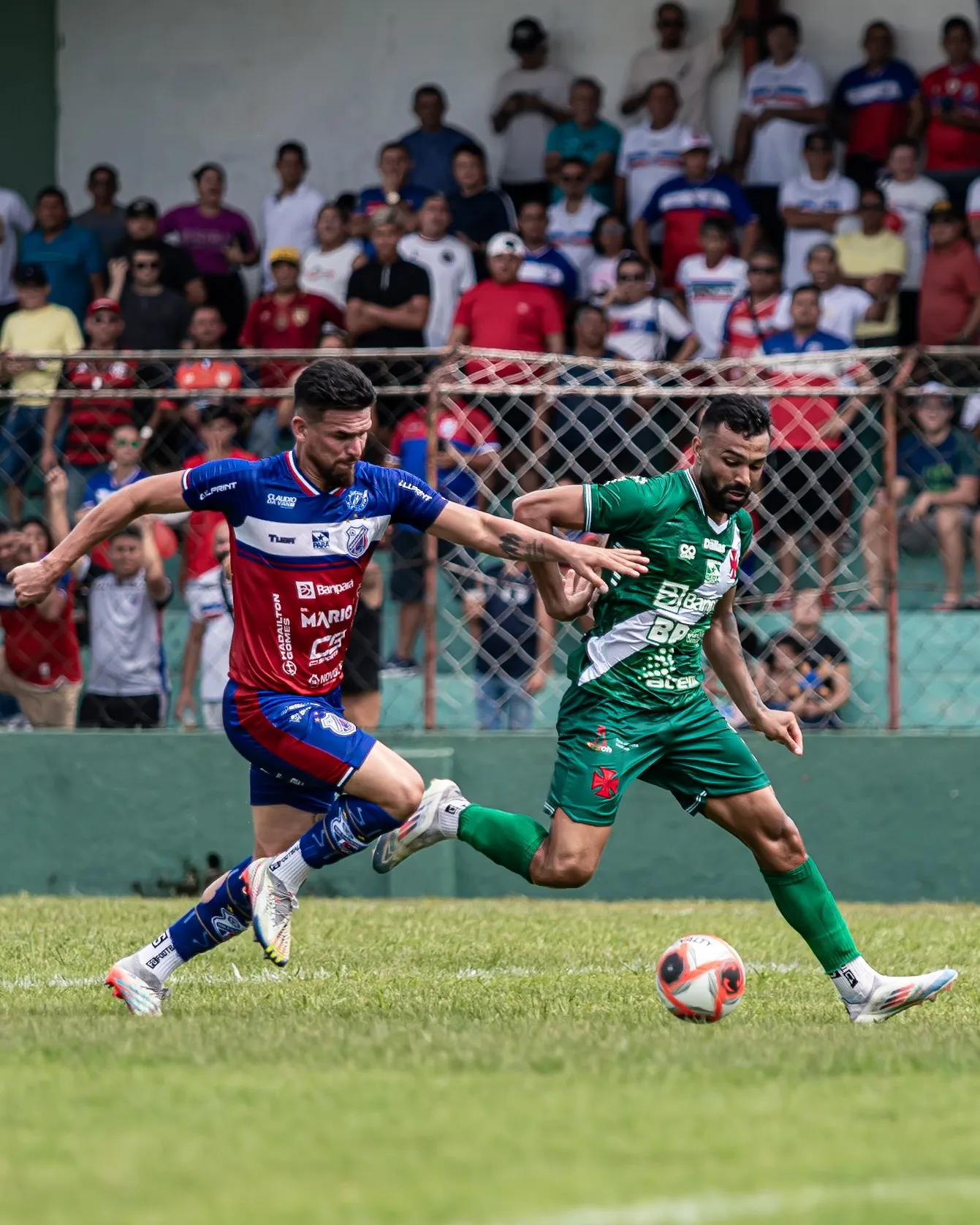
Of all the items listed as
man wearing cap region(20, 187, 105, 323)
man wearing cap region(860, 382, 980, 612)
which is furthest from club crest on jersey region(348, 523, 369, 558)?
man wearing cap region(20, 187, 105, 323)

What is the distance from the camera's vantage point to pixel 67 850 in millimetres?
11594

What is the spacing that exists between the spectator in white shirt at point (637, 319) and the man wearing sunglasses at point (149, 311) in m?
3.63

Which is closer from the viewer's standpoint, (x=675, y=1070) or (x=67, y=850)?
(x=675, y=1070)

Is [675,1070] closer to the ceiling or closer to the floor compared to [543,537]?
closer to the floor

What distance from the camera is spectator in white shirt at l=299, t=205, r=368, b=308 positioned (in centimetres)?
1554

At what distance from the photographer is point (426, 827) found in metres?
6.64

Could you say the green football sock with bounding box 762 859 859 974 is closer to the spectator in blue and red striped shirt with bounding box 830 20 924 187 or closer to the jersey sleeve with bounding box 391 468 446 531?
the jersey sleeve with bounding box 391 468 446 531

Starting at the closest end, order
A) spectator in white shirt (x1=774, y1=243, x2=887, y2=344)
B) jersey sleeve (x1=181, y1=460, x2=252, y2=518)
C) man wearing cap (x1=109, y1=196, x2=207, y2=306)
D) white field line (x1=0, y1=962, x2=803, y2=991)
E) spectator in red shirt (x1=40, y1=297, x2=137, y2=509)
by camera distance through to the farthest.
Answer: jersey sleeve (x1=181, y1=460, x2=252, y2=518) < white field line (x1=0, y1=962, x2=803, y2=991) < spectator in red shirt (x1=40, y1=297, x2=137, y2=509) < spectator in white shirt (x1=774, y1=243, x2=887, y2=344) < man wearing cap (x1=109, y1=196, x2=207, y2=306)

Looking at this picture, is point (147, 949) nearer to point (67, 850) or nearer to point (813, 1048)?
point (813, 1048)

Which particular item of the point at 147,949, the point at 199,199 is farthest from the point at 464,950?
the point at 199,199

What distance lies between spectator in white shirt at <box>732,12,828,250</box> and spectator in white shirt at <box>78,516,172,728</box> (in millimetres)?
6722

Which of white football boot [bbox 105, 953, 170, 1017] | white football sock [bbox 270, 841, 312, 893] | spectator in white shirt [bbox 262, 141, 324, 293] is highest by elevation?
spectator in white shirt [bbox 262, 141, 324, 293]

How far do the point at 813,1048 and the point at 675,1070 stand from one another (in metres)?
0.66

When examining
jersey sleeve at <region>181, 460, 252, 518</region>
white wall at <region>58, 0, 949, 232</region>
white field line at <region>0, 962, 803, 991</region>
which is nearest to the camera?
jersey sleeve at <region>181, 460, 252, 518</region>
